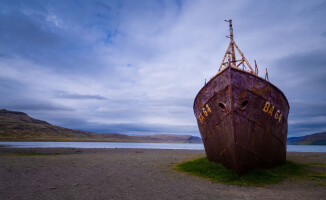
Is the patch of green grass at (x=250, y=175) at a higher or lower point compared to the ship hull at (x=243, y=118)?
lower

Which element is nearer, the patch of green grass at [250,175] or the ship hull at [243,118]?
the patch of green grass at [250,175]

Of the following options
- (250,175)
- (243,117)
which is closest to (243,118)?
(243,117)

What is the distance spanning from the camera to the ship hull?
7.39 m

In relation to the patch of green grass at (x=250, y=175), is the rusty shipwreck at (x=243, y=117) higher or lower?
higher

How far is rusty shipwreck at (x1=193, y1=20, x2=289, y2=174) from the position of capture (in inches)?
291

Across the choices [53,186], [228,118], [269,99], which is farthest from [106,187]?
[269,99]

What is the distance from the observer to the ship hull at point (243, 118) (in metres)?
7.39

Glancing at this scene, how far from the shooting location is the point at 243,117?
7406mm

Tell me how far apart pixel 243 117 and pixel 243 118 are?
0.04m

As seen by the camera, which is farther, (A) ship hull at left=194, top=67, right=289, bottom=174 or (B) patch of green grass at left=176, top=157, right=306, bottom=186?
(A) ship hull at left=194, top=67, right=289, bottom=174

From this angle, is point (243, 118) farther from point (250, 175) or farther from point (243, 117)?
point (250, 175)

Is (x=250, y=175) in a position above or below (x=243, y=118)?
below

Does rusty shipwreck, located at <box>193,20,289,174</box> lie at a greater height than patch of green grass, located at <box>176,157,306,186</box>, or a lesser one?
greater

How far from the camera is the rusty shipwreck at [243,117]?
24.3ft
